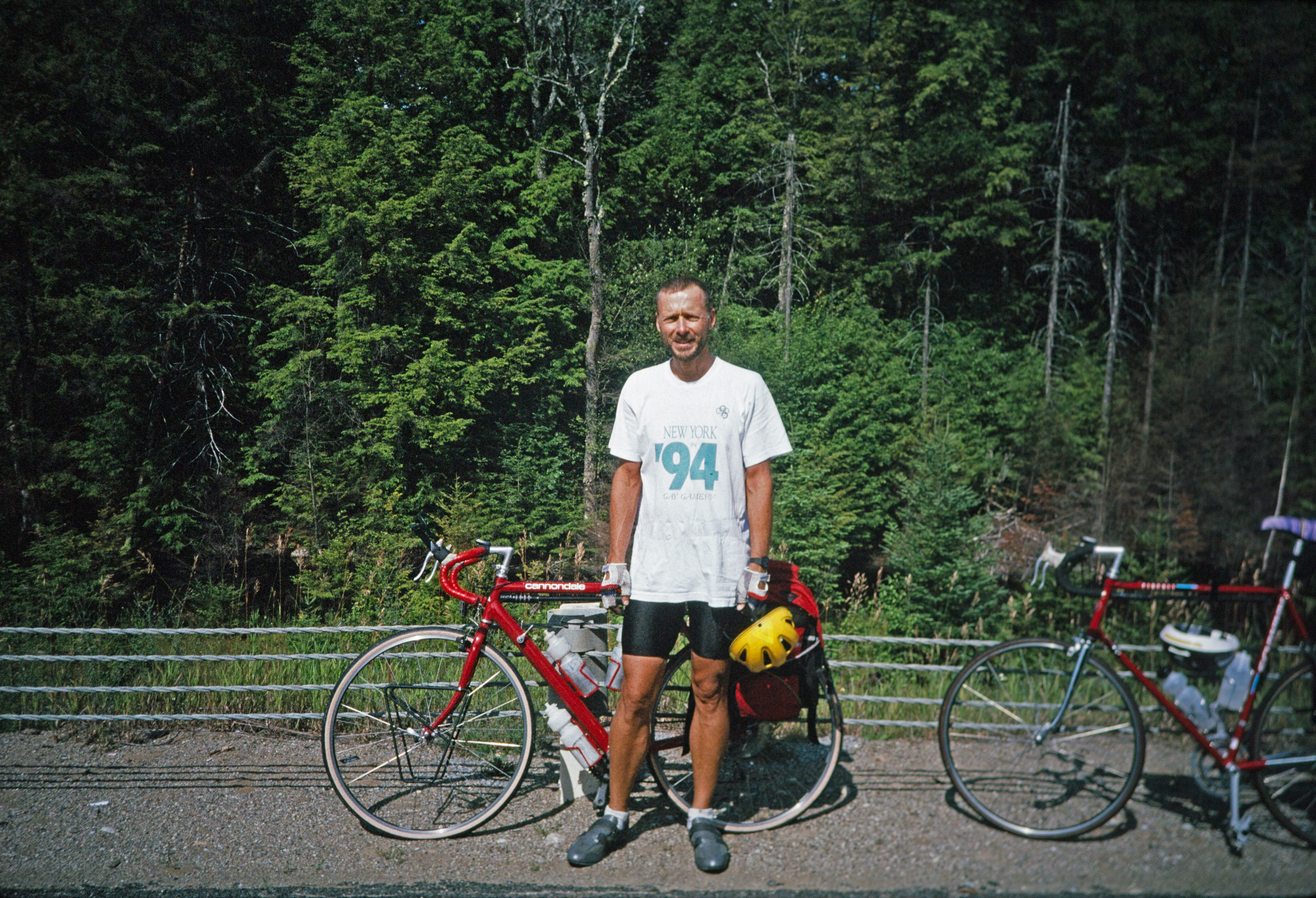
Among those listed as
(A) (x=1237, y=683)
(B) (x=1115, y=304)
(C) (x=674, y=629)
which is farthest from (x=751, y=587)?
(B) (x=1115, y=304)

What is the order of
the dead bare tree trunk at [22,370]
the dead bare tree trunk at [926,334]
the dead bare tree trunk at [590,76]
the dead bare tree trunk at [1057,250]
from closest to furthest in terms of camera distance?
the dead bare tree trunk at [1057,250], the dead bare tree trunk at [22,370], the dead bare tree trunk at [926,334], the dead bare tree trunk at [590,76]

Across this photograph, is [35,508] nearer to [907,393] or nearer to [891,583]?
[891,583]

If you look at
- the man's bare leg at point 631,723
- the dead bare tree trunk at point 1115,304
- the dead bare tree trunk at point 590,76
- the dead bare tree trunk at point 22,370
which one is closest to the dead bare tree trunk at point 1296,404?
the dead bare tree trunk at point 1115,304

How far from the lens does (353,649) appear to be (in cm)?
555

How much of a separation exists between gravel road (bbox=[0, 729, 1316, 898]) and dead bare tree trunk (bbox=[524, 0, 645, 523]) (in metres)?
12.5

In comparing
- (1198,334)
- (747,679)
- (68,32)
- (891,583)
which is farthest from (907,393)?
(68,32)

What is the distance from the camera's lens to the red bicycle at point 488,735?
309 centimetres

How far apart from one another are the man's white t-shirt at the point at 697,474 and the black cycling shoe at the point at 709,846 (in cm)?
88

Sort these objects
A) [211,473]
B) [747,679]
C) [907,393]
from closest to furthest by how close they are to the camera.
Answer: [747,679]
[907,393]
[211,473]

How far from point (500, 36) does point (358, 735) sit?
17444 millimetres

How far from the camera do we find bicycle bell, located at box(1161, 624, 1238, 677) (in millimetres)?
2779

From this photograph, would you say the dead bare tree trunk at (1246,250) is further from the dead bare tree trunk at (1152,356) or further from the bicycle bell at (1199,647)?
the bicycle bell at (1199,647)

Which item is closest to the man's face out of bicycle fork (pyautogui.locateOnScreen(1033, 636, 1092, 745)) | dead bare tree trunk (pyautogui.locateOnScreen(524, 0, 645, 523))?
bicycle fork (pyautogui.locateOnScreen(1033, 636, 1092, 745))

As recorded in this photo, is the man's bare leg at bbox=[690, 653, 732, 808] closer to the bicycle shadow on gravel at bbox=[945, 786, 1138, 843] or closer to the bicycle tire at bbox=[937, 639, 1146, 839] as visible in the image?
the bicycle tire at bbox=[937, 639, 1146, 839]
